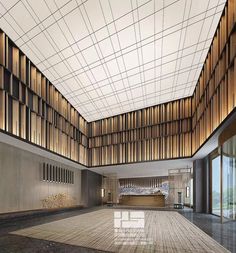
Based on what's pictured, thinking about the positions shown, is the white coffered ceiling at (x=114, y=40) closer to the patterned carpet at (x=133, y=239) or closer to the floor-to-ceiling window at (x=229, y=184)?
the floor-to-ceiling window at (x=229, y=184)

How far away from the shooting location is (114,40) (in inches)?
363

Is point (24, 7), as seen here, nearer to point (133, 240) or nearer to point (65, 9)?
point (65, 9)

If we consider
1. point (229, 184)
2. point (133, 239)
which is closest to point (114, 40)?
point (133, 239)

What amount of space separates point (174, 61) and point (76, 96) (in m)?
6.17

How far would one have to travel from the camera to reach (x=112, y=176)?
2131 centimetres

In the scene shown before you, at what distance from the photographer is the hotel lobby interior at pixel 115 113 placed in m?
7.09

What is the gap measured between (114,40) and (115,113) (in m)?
8.51

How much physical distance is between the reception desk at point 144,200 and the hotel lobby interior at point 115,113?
3.42 metres

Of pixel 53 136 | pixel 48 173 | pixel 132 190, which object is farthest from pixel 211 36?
pixel 132 190

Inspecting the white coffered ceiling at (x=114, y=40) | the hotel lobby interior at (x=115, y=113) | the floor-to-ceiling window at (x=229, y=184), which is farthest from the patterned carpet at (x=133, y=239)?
the white coffered ceiling at (x=114, y=40)

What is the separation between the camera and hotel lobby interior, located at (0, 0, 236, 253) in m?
7.09

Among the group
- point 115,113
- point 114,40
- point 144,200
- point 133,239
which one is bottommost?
point 144,200

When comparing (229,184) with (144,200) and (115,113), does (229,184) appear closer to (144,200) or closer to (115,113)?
(115,113)

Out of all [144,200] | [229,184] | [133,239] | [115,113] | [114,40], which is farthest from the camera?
[144,200]
